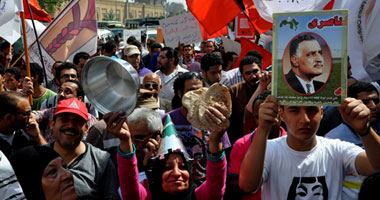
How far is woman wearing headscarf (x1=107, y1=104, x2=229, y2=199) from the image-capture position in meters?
2.56

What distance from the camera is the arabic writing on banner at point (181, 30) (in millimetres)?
9578

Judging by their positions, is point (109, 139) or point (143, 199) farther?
point (109, 139)

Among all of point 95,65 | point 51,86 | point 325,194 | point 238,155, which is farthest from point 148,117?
point 51,86

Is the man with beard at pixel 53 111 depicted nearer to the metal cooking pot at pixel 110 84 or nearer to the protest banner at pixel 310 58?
the metal cooking pot at pixel 110 84

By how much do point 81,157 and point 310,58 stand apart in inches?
69.5

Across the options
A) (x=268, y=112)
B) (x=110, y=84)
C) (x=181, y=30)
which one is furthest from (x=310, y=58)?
(x=181, y=30)

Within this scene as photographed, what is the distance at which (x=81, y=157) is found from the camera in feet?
10.9

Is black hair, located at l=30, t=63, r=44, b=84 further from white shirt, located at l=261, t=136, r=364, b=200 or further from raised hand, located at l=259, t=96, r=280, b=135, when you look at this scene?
raised hand, located at l=259, t=96, r=280, b=135

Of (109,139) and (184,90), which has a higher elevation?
(184,90)

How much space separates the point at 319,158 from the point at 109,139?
77.3 inches

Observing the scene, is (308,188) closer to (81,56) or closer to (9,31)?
(9,31)

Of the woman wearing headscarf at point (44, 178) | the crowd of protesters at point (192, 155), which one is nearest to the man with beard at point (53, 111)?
the crowd of protesters at point (192, 155)

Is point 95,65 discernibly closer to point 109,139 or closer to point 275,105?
point 275,105

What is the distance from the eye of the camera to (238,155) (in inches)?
137
